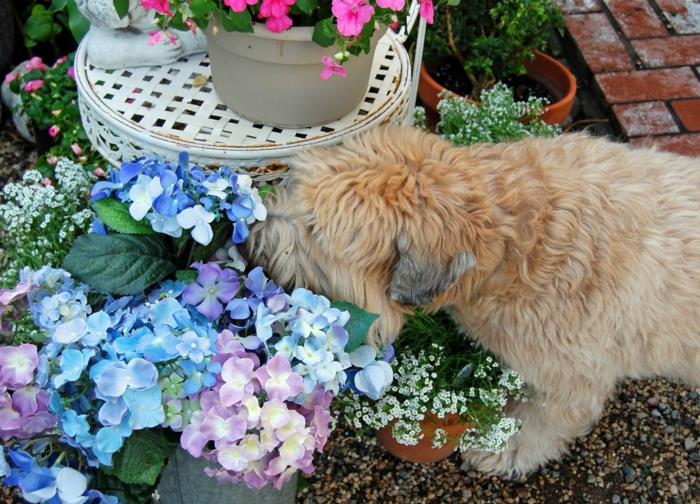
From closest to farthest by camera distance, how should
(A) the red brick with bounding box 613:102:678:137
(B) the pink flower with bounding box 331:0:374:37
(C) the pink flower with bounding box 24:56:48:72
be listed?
(B) the pink flower with bounding box 331:0:374:37, (C) the pink flower with bounding box 24:56:48:72, (A) the red brick with bounding box 613:102:678:137

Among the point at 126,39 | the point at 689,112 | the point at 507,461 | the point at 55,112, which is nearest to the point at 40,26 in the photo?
the point at 55,112

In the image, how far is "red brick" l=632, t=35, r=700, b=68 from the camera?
429 cm

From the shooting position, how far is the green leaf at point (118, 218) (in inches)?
70.6

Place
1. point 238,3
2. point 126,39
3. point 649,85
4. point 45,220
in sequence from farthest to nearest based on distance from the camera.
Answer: point 649,85
point 126,39
point 45,220
point 238,3

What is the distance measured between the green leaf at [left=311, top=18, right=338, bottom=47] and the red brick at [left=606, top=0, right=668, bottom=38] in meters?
3.17

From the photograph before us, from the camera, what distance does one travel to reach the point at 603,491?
2.79m

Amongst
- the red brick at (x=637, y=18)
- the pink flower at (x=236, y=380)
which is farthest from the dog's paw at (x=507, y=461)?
the red brick at (x=637, y=18)

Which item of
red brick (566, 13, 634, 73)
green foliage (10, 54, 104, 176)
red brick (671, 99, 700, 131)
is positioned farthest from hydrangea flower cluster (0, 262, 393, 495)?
red brick (566, 13, 634, 73)

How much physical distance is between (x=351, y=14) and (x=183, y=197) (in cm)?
57

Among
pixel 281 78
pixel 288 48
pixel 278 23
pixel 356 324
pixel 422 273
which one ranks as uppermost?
pixel 278 23

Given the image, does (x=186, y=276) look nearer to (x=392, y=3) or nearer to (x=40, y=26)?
(x=392, y=3)

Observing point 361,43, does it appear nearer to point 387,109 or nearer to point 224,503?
point 387,109

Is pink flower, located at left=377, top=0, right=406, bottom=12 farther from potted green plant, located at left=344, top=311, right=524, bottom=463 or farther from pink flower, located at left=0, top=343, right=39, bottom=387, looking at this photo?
pink flower, located at left=0, top=343, right=39, bottom=387

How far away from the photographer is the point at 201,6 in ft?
5.95
